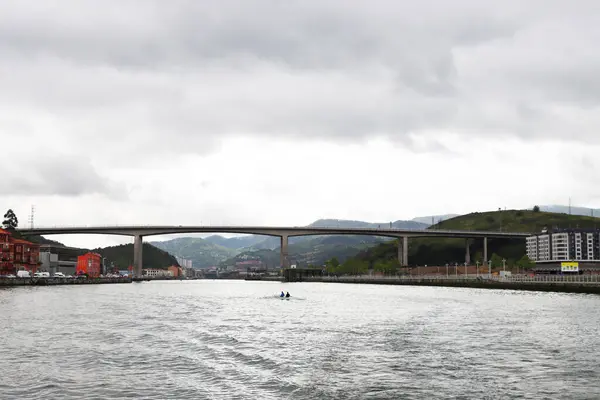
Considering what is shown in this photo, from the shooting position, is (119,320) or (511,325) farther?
(119,320)

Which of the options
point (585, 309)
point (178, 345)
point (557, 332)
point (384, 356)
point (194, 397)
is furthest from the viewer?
point (585, 309)

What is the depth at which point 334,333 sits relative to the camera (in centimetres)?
5544

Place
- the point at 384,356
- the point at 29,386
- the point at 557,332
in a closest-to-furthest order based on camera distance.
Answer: the point at 29,386 → the point at 384,356 → the point at 557,332

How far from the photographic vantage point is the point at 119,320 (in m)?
66.9

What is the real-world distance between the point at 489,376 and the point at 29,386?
24403mm

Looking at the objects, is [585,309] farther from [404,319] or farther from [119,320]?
[119,320]

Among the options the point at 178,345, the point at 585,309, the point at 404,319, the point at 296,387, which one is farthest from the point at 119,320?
the point at 585,309

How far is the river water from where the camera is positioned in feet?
Answer: 102

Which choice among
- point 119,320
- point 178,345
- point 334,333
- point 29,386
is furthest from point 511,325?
point 29,386

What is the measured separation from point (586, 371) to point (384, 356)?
12239 mm

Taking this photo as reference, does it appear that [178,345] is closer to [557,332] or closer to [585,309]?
[557,332]

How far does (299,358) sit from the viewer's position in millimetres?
40812

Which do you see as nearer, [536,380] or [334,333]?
[536,380]

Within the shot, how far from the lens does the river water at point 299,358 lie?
3117 cm
